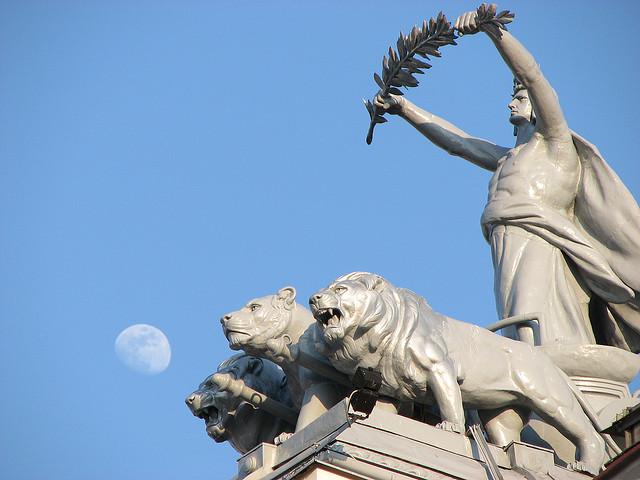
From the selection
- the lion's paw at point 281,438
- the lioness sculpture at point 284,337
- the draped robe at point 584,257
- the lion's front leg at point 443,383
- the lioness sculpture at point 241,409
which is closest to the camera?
the lion's front leg at point 443,383

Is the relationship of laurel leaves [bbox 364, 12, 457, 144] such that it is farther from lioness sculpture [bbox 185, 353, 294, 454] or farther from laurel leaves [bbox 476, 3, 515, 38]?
lioness sculpture [bbox 185, 353, 294, 454]

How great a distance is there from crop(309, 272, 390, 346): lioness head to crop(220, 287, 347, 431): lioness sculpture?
2.78ft

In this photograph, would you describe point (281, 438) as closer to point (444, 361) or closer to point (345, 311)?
point (345, 311)

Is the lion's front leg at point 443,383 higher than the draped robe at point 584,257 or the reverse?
the reverse

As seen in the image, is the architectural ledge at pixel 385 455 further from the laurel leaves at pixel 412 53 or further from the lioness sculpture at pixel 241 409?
the laurel leaves at pixel 412 53

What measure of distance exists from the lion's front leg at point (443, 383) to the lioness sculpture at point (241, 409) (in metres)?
2.52

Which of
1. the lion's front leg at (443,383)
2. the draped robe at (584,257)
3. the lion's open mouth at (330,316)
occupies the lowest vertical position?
the lion's front leg at (443,383)

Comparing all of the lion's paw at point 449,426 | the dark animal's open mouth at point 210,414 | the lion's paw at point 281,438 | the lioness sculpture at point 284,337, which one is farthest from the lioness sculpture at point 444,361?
the dark animal's open mouth at point 210,414

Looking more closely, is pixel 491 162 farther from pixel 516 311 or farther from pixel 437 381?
pixel 437 381

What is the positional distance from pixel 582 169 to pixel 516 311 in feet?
7.99

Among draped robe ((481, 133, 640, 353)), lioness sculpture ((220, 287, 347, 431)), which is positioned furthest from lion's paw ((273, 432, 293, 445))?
draped robe ((481, 133, 640, 353))

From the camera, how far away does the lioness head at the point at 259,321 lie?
67.2 feet

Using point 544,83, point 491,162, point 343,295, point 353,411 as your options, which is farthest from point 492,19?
point 353,411

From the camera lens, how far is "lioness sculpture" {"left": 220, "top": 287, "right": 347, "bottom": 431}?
20.4 m
